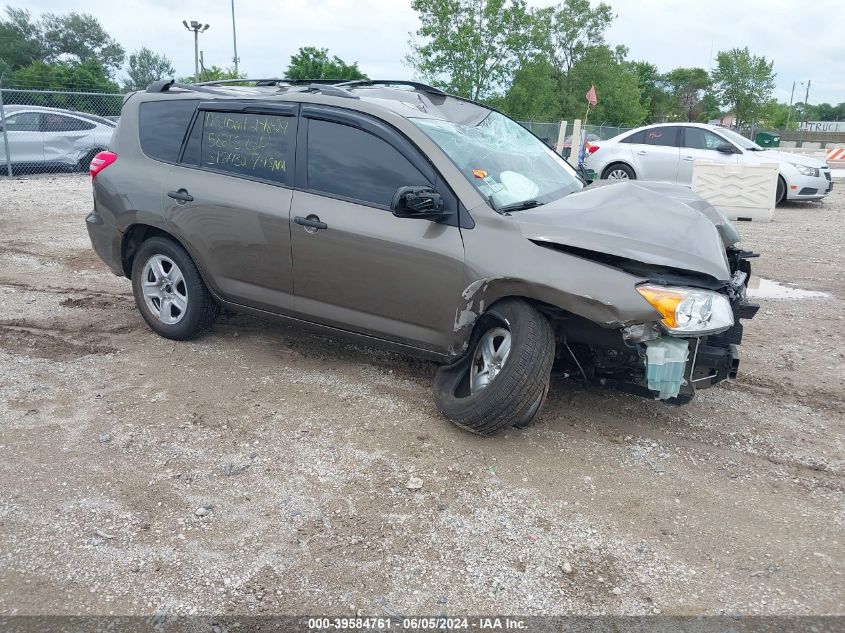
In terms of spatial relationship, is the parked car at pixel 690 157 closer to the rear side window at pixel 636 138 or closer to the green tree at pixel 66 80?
the rear side window at pixel 636 138

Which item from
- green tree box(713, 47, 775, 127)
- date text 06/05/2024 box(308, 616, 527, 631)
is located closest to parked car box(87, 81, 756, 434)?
date text 06/05/2024 box(308, 616, 527, 631)

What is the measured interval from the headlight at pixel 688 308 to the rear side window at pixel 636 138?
11.7 m

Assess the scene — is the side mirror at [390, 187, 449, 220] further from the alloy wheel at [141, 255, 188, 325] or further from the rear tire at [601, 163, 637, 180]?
the rear tire at [601, 163, 637, 180]

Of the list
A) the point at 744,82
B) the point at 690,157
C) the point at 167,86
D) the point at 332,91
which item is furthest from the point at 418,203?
the point at 744,82

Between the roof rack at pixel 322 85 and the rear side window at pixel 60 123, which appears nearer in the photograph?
the roof rack at pixel 322 85

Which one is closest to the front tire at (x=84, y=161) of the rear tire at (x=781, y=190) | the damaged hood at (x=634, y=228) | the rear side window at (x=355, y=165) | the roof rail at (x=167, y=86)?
the roof rail at (x=167, y=86)

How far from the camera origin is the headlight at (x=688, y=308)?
131 inches

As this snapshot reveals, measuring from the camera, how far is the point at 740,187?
12211mm

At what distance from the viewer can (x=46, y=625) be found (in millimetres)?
2451

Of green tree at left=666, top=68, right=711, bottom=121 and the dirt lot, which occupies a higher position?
green tree at left=666, top=68, right=711, bottom=121

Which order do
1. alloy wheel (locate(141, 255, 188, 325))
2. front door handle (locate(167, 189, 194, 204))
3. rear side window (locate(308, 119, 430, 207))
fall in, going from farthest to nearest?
alloy wheel (locate(141, 255, 188, 325)) < front door handle (locate(167, 189, 194, 204)) < rear side window (locate(308, 119, 430, 207))

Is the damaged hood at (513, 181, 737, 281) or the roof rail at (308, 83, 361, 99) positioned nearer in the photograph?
the damaged hood at (513, 181, 737, 281)

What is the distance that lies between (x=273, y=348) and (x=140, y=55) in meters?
62.7

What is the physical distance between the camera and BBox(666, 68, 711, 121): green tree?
260ft
